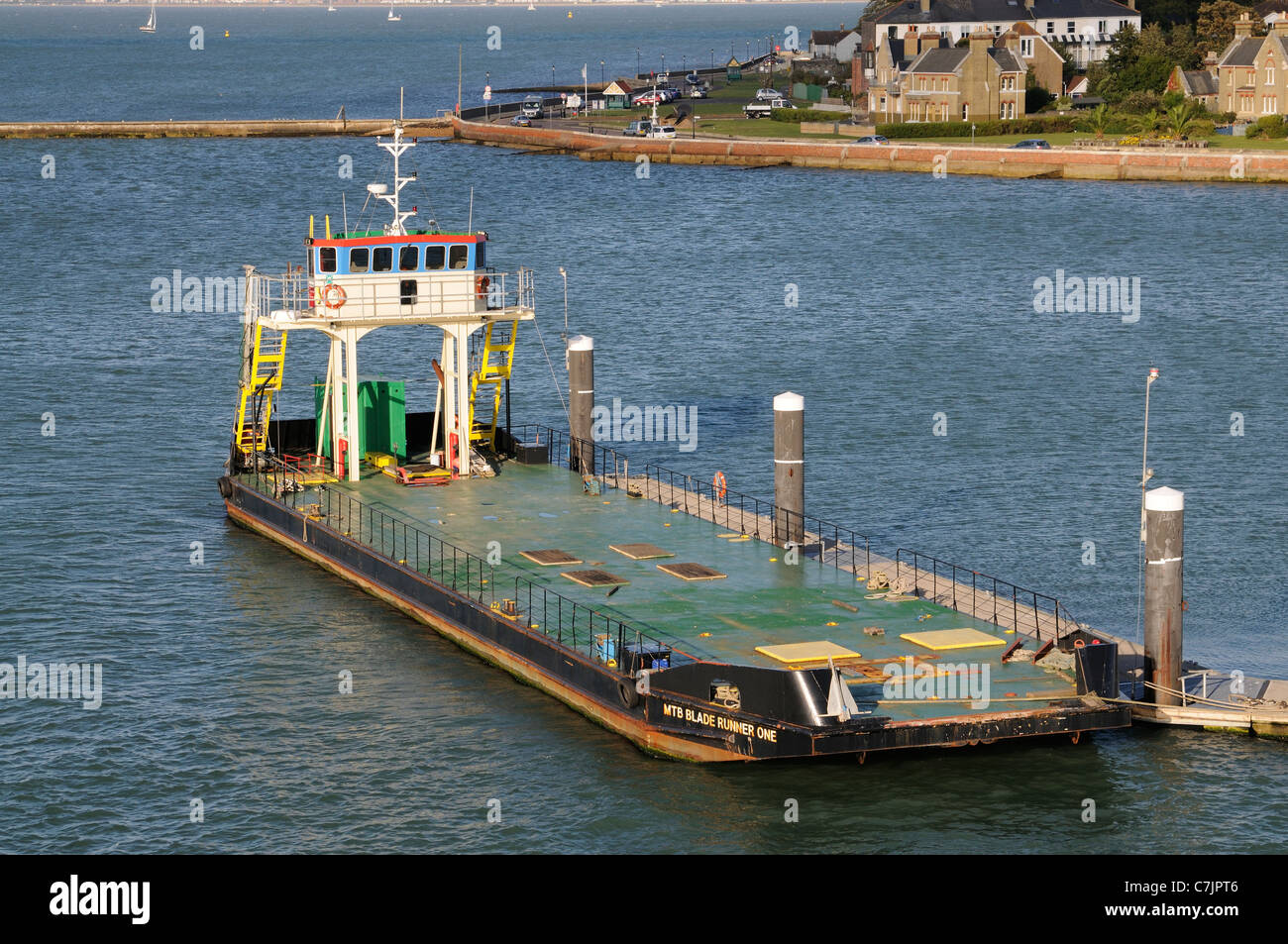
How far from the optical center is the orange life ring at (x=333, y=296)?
165ft

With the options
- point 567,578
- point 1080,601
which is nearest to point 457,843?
point 567,578

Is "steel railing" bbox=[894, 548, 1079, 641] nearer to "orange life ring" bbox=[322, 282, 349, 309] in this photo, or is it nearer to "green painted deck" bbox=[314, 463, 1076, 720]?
"green painted deck" bbox=[314, 463, 1076, 720]

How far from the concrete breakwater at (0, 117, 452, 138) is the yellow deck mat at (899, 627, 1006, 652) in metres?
142

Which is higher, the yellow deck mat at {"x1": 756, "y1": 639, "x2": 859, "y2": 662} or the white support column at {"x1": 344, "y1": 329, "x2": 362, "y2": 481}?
the white support column at {"x1": 344, "y1": 329, "x2": 362, "y2": 481}

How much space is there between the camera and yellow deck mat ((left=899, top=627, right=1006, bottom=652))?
3762cm

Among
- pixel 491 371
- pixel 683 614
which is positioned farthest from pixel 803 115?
pixel 683 614

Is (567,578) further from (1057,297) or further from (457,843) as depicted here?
(1057,297)

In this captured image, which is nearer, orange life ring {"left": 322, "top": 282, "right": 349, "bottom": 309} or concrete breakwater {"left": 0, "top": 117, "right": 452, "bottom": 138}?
orange life ring {"left": 322, "top": 282, "right": 349, "bottom": 309}

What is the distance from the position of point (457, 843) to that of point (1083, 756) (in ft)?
39.0

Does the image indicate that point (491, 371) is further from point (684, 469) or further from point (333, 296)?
point (684, 469)

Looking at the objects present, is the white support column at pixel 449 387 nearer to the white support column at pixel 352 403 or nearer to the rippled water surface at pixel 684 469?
the white support column at pixel 352 403

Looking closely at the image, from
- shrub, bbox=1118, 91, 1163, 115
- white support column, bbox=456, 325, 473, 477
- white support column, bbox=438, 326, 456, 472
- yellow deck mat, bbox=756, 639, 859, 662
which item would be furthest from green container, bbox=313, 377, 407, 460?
shrub, bbox=1118, 91, 1163, 115

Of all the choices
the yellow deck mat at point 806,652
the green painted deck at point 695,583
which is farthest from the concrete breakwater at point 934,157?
the yellow deck mat at point 806,652

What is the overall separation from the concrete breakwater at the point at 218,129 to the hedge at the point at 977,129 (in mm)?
47190
